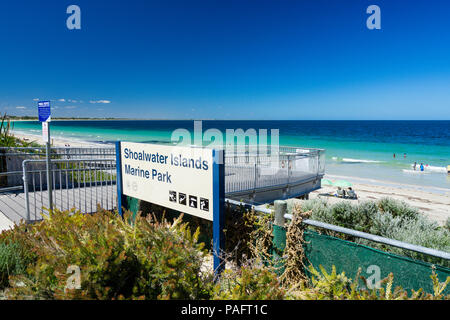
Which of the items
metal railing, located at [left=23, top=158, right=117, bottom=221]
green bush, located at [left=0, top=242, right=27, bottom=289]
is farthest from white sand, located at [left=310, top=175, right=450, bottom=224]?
green bush, located at [left=0, top=242, right=27, bottom=289]

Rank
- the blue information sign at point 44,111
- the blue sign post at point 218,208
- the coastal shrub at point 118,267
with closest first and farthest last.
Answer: the coastal shrub at point 118,267, the blue sign post at point 218,208, the blue information sign at point 44,111

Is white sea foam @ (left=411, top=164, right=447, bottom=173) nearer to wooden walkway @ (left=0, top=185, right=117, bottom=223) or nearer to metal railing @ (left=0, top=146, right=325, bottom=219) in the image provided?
metal railing @ (left=0, top=146, right=325, bottom=219)

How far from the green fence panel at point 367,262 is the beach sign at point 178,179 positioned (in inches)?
47.1

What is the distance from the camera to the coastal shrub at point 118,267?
2.44 metres

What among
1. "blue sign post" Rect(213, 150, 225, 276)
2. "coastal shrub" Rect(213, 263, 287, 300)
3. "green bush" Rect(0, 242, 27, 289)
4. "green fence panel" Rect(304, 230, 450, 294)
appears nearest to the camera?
"coastal shrub" Rect(213, 263, 287, 300)

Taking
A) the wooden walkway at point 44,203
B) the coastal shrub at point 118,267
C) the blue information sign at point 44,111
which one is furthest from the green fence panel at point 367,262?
the blue information sign at point 44,111

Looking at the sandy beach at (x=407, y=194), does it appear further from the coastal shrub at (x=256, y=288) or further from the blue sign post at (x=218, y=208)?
the coastal shrub at (x=256, y=288)

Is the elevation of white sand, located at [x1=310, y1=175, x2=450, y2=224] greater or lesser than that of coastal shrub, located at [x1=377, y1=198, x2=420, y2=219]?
lesser

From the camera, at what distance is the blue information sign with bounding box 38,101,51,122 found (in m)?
5.57

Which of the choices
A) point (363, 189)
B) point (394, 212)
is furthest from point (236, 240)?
point (363, 189)

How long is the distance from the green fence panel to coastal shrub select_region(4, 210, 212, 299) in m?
1.38

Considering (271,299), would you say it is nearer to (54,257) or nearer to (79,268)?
→ (79,268)

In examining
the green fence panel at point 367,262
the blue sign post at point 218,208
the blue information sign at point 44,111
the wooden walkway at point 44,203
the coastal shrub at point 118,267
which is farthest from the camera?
the wooden walkway at point 44,203

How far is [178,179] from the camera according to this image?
4.27 meters
